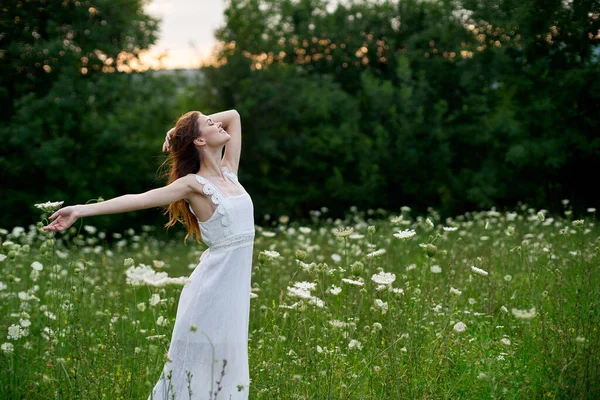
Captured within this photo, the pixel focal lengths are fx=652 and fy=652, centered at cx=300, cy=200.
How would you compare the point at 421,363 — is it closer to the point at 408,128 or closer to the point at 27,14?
the point at 408,128

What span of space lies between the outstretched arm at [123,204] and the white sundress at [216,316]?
0.12 meters

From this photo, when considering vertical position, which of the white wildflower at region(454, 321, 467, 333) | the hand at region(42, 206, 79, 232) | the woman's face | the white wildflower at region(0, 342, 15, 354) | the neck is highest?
the woman's face

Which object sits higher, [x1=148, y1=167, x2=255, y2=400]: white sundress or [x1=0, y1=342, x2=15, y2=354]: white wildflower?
[x1=148, y1=167, x2=255, y2=400]: white sundress

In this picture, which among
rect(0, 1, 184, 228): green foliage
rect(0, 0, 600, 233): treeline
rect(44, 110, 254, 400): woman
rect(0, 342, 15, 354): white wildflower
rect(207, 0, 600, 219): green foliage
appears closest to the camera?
rect(44, 110, 254, 400): woman

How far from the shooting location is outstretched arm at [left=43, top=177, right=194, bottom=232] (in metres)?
2.88

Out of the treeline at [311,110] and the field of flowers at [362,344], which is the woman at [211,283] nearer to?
the field of flowers at [362,344]

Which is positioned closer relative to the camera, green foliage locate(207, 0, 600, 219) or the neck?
the neck

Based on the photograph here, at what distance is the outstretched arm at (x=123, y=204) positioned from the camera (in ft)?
9.46

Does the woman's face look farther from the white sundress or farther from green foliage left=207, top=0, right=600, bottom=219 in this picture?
green foliage left=207, top=0, right=600, bottom=219

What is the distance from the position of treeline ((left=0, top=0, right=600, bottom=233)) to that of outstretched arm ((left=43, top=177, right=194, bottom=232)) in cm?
1098

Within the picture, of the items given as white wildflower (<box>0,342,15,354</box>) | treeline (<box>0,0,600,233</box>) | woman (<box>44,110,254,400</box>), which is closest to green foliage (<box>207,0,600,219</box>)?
treeline (<box>0,0,600,233</box>)

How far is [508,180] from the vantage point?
665 inches

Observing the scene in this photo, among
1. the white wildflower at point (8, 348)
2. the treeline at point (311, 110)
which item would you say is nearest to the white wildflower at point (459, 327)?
the white wildflower at point (8, 348)

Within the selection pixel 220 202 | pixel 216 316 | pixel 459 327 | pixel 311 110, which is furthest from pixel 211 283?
pixel 311 110
